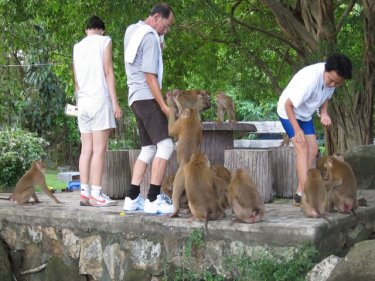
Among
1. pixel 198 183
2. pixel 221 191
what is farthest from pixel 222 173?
pixel 198 183

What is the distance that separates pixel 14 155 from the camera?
14156 millimetres

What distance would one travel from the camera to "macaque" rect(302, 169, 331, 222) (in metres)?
6.37

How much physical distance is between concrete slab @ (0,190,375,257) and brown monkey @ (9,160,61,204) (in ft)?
0.78

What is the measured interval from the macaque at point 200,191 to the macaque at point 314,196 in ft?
2.93

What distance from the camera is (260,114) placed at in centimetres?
2895

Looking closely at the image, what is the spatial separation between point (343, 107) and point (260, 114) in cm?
1627

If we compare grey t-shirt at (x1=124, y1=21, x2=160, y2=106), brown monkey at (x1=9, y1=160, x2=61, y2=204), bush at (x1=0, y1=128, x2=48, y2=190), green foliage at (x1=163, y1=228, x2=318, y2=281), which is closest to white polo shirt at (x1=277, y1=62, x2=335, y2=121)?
grey t-shirt at (x1=124, y1=21, x2=160, y2=106)

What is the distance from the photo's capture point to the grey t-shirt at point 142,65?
267 inches

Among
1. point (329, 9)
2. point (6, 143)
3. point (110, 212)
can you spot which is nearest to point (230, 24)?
point (329, 9)

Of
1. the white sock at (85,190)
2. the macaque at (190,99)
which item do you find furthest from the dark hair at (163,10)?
the white sock at (85,190)

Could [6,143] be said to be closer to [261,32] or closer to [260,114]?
[261,32]

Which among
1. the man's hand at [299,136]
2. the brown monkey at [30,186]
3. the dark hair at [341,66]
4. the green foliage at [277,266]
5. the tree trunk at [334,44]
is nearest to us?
the green foliage at [277,266]

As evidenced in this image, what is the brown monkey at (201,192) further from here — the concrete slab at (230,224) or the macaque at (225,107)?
the macaque at (225,107)

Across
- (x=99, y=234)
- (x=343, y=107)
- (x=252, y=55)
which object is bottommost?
(x=99, y=234)
